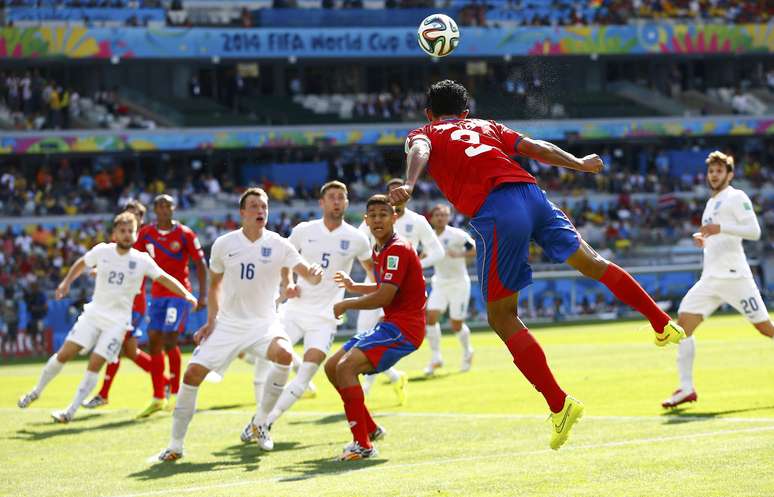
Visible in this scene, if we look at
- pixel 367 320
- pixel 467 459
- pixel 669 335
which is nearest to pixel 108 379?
pixel 367 320

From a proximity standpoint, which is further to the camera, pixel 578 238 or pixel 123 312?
pixel 123 312

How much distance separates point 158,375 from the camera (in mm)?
16750

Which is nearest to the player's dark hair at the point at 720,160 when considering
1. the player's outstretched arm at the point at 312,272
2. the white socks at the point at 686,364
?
the white socks at the point at 686,364

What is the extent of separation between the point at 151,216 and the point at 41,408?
74.9 ft

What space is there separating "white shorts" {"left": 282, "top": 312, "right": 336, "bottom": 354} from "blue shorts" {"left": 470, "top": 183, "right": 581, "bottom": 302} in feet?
15.6

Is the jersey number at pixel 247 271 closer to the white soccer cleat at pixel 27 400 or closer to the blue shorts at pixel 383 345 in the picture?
the blue shorts at pixel 383 345

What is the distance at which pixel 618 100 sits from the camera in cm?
5500

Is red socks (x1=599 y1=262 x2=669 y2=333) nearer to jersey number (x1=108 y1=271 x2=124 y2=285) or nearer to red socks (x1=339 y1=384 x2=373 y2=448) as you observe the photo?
red socks (x1=339 y1=384 x2=373 y2=448)

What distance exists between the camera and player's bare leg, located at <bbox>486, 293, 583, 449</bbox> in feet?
30.4

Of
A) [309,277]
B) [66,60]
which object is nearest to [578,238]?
[309,277]

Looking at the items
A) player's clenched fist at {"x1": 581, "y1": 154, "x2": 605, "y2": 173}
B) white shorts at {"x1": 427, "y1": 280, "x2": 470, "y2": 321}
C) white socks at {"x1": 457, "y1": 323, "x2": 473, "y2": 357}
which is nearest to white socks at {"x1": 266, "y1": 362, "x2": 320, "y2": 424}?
player's clenched fist at {"x1": 581, "y1": 154, "x2": 605, "y2": 173}

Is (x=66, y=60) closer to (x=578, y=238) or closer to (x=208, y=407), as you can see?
(x=208, y=407)

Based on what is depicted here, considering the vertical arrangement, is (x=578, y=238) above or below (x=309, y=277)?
above

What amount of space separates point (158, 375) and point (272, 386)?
14.5ft
